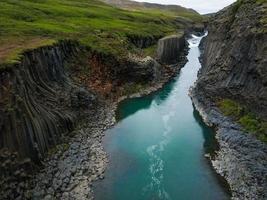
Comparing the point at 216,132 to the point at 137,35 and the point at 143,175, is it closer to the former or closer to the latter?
the point at 143,175

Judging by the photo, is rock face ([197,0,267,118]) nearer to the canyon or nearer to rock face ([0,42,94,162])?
the canyon

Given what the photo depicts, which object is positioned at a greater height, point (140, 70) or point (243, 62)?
point (243, 62)

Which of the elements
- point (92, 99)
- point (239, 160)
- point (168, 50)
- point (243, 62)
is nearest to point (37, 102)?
point (92, 99)

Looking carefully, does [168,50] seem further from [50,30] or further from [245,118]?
[245,118]

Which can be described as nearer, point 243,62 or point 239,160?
point 239,160

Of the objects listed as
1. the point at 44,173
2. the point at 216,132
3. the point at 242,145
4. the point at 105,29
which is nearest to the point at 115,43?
the point at 105,29

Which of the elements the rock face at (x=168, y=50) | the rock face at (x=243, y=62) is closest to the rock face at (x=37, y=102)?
the rock face at (x=243, y=62)

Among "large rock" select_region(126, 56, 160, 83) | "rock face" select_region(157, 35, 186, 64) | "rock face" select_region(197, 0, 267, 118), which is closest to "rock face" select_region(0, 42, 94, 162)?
"large rock" select_region(126, 56, 160, 83)
